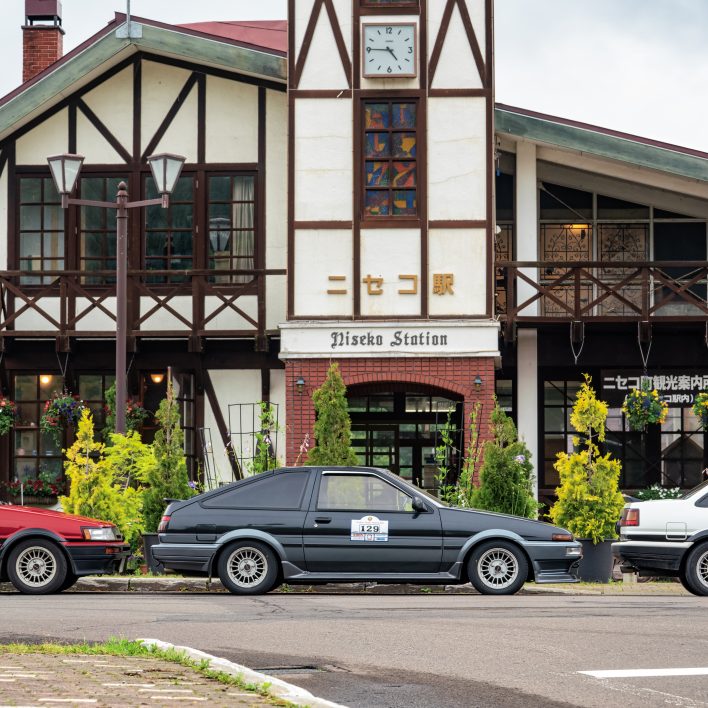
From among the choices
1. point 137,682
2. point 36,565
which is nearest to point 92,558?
point 36,565

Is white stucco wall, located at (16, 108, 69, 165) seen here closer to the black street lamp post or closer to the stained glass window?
the black street lamp post

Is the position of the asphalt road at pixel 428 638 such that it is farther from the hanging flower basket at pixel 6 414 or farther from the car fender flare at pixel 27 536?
the hanging flower basket at pixel 6 414

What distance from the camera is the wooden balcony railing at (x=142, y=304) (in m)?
24.5

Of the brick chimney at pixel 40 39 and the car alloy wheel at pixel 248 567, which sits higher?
the brick chimney at pixel 40 39

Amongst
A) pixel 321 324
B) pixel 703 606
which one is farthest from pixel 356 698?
pixel 321 324

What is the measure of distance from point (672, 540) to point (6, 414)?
43.0 ft

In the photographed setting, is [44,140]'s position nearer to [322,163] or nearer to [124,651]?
[322,163]

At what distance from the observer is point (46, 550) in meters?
16.1

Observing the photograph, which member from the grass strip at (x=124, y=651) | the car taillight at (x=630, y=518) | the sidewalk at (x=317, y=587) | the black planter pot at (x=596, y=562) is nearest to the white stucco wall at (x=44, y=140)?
the sidewalk at (x=317, y=587)

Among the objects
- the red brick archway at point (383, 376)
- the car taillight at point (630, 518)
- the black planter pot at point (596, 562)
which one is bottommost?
the black planter pot at point (596, 562)

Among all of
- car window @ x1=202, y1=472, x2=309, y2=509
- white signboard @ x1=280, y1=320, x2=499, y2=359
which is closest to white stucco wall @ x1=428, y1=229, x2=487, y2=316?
white signboard @ x1=280, y1=320, x2=499, y2=359

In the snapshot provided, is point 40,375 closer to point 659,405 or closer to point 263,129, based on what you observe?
point 263,129

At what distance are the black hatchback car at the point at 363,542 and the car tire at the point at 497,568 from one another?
0.01m

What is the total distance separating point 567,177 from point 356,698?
736 inches
